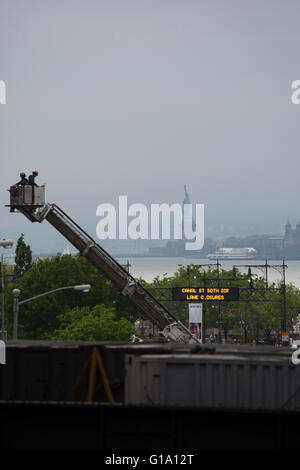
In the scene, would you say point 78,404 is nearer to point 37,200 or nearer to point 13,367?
point 13,367

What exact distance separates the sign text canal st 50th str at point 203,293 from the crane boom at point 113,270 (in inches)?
1663

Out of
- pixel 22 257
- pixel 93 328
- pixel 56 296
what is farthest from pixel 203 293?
pixel 22 257

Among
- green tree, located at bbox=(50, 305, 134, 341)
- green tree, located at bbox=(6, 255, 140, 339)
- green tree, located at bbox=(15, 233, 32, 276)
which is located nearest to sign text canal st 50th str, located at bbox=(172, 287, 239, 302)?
green tree, located at bbox=(6, 255, 140, 339)

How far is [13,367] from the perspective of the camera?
25.4 m

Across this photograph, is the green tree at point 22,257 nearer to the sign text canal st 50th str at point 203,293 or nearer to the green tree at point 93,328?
the sign text canal st 50th str at point 203,293

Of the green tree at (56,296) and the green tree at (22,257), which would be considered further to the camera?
the green tree at (22,257)

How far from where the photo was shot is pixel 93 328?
209ft

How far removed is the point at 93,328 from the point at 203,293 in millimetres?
34646

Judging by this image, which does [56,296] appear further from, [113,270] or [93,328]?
[113,270]

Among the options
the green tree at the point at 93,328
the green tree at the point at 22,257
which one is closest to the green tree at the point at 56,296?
the green tree at the point at 93,328

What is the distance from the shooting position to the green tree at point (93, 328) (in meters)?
63.6

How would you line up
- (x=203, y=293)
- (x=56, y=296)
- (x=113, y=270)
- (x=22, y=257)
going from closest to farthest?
(x=113, y=270) < (x=56, y=296) < (x=203, y=293) < (x=22, y=257)
